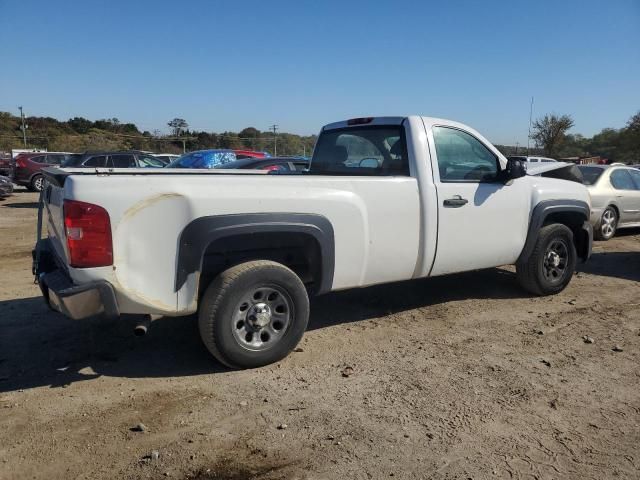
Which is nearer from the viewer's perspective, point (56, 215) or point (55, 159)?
point (56, 215)

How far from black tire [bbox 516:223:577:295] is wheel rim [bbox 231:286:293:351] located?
10.1 ft

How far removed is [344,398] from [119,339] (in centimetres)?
219

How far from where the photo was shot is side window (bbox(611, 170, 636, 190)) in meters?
10.4

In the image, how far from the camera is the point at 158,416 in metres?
3.23

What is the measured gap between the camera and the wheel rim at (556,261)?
5809 millimetres

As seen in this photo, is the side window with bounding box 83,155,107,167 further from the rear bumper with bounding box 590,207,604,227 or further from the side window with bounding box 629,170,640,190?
the side window with bounding box 629,170,640,190

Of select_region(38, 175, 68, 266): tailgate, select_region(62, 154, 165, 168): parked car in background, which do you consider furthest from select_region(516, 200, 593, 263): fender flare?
select_region(62, 154, 165, 168): parked car in background

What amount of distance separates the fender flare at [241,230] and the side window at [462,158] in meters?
1.44

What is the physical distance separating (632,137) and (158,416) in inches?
2177

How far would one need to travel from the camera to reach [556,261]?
589 centimetres

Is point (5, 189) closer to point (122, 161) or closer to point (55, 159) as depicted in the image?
point (55, 159)

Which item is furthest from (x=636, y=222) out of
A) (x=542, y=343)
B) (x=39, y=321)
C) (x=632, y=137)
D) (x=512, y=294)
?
(x=632, y=137)

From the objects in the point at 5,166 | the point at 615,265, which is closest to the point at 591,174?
the point at 615,265

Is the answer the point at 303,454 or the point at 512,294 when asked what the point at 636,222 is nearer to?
the point at 512,294
